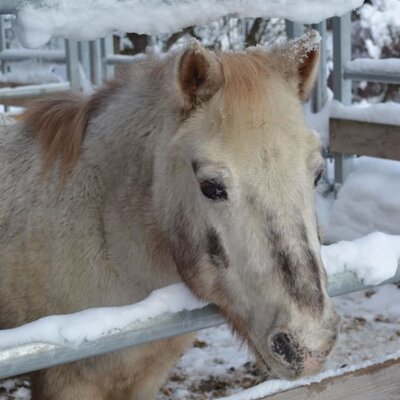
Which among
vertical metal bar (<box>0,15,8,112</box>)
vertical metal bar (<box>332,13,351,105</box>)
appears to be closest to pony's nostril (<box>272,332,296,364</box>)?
vertical metal bar (<box>332,13,351,105</box>)

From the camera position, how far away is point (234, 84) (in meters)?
1.91

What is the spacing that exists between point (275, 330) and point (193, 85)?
759mm

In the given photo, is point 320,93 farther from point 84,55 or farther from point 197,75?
point 197,75

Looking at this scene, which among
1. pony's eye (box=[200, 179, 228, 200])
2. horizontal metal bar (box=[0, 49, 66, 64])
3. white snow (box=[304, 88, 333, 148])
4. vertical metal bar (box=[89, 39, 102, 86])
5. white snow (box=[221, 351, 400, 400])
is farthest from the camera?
horizontal metal bar (box=[0, 49, 66, 64])

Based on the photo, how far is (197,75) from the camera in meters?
1.94

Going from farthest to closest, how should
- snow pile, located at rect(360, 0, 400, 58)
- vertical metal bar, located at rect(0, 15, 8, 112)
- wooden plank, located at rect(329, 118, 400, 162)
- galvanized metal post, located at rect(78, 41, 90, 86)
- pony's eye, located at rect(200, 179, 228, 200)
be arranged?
snow pile, located at rect(360, 0, 400, 58) < vertical metal bar, located at rect(0, 15, 8, 112) < galvanized metal post, located at rect(78, 41, 90, 86) < wooden plank, located at rect(329, 118, 400, 162) < pony's eye, located at rect(200, 179, 228, 200)

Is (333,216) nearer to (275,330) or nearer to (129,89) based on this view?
(129,89)

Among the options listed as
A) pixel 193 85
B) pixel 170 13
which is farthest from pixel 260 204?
pixel 170 13

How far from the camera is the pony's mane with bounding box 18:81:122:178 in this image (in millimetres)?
2455

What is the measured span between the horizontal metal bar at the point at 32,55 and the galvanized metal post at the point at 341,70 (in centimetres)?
342

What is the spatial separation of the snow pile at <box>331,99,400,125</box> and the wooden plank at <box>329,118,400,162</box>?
0.11 ft

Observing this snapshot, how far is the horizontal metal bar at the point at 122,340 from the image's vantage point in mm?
1255

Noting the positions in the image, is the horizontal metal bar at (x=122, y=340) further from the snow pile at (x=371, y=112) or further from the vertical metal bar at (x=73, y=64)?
the vertical metal bar at (x=73, y=64)

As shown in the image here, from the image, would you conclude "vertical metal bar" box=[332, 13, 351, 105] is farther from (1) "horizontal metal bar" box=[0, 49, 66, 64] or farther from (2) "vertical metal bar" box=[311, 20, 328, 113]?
(1) "horizontal metal bar" box=[0, 49, 66, 64]
